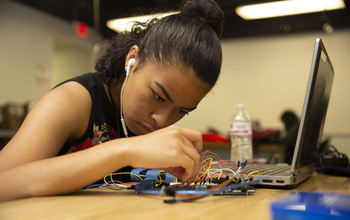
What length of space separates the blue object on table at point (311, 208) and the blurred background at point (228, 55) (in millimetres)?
4417

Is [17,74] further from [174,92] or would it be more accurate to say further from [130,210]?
[130,210]

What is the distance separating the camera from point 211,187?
0.83 m

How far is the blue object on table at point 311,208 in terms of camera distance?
0.45 m

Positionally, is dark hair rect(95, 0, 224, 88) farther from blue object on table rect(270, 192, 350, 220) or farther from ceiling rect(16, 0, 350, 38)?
ceiling rect(16, 0, 350, 38)

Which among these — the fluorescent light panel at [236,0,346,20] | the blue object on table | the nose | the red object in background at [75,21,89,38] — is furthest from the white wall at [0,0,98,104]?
the blue object on table

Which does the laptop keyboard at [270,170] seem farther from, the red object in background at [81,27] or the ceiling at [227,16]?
the red object in background at [81,27]

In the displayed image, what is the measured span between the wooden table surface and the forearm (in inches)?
1.0

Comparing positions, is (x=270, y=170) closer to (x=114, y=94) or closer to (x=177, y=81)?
(x=177, y=81)

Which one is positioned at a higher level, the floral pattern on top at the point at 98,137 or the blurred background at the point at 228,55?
the blurred background at the point at 228,55

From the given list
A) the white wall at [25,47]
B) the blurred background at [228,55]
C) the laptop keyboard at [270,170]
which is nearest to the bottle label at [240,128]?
the laptop keyboard at [270,170]

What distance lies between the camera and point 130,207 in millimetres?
636

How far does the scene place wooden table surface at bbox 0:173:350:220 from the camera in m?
0.57

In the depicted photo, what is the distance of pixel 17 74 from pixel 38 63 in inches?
18.9

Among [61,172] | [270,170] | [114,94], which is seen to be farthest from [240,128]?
[61,172]
